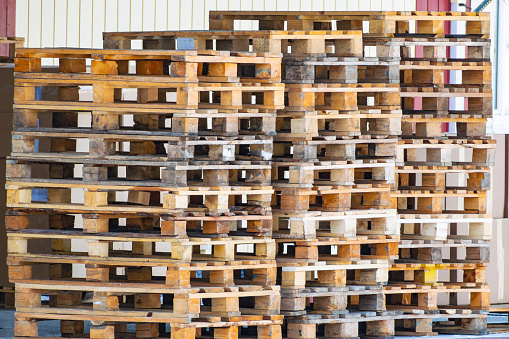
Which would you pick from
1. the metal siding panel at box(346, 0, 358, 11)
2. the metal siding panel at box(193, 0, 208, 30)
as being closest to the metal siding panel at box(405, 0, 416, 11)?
the metal siding panel at box(346, 0, 358, 11)

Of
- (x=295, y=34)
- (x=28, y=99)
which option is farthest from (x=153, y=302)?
(x=295, y=34)

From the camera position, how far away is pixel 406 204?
334 inches

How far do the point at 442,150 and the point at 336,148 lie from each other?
45.6 inches

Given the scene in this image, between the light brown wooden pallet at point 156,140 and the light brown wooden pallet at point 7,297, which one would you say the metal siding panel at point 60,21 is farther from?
the light brown wooden pallet at point 156,140

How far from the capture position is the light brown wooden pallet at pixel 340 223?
7.52m

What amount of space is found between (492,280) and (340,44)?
385 cm

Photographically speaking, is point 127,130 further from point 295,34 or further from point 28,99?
point 295,34

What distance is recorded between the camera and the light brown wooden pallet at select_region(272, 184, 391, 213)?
752cm

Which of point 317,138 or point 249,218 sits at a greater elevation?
point 317,138

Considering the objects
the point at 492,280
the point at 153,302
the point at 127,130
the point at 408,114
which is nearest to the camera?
the point at 127,130

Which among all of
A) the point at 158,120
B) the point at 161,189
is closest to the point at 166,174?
the point at 161,189

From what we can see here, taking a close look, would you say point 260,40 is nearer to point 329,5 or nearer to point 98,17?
point 98,17

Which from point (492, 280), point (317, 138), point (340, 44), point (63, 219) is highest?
point (340, 44)

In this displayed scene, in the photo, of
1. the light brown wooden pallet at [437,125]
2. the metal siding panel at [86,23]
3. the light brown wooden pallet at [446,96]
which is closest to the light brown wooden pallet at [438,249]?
the light brown wooden pallet at [437,125]
